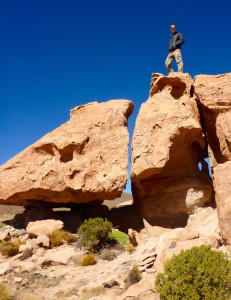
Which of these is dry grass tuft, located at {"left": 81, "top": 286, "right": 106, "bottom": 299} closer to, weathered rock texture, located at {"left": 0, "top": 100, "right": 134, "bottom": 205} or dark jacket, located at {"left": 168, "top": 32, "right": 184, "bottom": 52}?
weathered rock texture, located at {"left": 0, "top": 100, "right": 134, "bottom": 205}

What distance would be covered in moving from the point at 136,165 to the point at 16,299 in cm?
779

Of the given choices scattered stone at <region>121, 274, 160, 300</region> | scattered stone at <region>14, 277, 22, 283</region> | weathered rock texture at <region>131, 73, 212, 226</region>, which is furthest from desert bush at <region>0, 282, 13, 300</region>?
weathered rock texture at <region>131, 73, 212, 226</region>

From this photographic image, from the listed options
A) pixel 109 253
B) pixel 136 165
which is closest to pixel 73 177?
pixel 136 165

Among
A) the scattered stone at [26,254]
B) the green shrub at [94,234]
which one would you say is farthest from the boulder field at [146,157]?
the scattered stone at [26,254]

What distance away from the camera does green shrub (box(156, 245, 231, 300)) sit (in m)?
4.88

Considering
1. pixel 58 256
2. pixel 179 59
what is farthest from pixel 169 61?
pixel 58 256

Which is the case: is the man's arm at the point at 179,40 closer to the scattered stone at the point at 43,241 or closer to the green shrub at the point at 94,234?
the green shrub at the point at 94,234

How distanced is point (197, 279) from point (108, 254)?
5372 millimetres

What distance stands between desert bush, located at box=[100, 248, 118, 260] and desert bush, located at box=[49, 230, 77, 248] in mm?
1909

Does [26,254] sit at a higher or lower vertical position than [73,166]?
lower

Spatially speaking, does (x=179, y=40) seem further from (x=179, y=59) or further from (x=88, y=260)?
(x=88, y=260)

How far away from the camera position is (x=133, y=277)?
23.2 ft

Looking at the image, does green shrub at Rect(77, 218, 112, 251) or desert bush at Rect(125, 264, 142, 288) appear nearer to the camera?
desert bush at Rect(125, 264, 142, 288)

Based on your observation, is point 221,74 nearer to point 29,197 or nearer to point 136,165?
point 136,165
